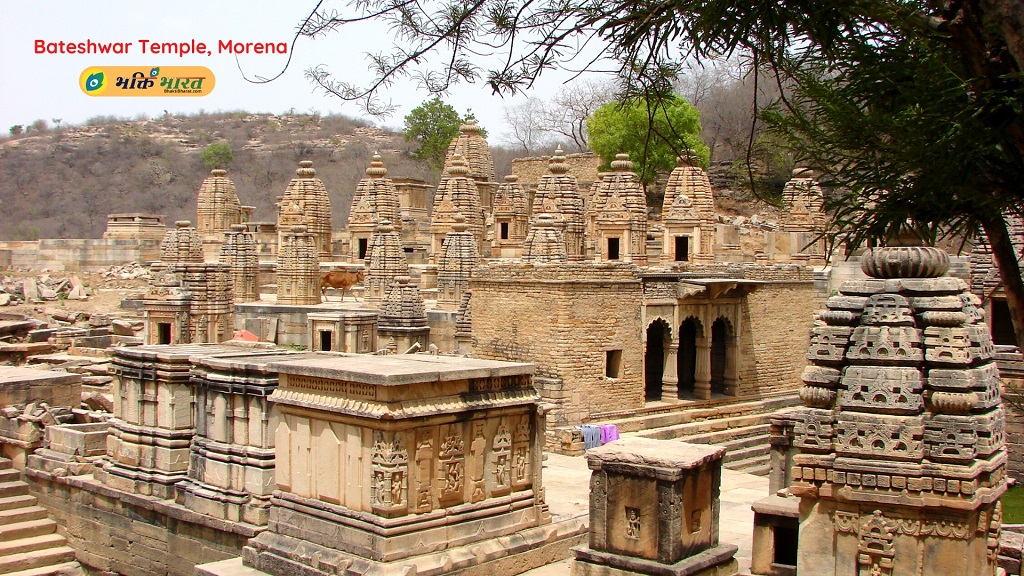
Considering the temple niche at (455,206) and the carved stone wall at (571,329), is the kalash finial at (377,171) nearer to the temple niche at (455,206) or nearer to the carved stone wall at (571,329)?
the temple niche at (455,206)

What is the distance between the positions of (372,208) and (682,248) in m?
12.7

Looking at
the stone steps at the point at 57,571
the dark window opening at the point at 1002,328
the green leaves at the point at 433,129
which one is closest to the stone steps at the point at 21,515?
the stone steps at the point at 57,571

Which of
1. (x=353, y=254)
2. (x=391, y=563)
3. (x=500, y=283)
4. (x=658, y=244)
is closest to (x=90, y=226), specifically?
(x=353, y=254)

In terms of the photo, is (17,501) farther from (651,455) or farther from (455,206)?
(455,206)

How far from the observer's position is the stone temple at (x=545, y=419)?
5.38 metres

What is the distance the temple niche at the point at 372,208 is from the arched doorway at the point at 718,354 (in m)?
13.7

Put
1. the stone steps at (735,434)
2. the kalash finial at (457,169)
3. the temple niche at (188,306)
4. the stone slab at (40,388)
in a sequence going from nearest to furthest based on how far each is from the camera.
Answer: the stone slab at (40,388) < the stone steps at (735,434) < the temple niche at (188,306) < the kalash finial at (457,169)

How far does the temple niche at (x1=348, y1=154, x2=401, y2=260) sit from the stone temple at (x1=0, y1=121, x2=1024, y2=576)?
5.88m

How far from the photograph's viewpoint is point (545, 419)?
11703mm

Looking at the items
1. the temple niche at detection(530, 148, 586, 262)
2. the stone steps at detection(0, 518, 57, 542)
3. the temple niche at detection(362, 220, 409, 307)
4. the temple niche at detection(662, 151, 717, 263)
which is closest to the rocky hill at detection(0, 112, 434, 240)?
the temple niche at detection(530, 148, 586, 262)

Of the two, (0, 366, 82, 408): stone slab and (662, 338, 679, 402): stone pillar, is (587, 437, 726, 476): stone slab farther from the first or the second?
(662, 338, 679, 402): stone pillar

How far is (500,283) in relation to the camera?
18797mm

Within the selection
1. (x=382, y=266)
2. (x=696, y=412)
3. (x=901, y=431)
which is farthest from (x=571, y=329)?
(x=901, y=431)

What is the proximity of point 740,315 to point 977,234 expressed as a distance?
15.9 meters
